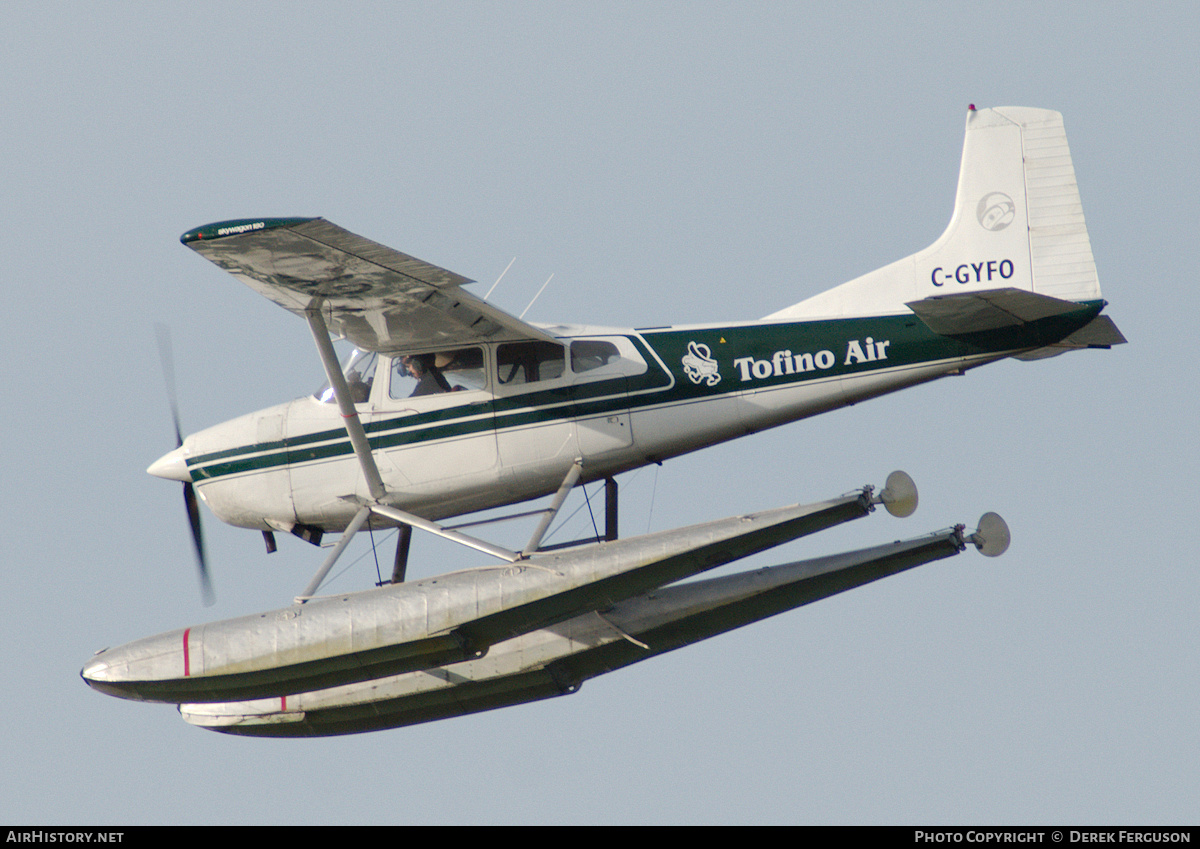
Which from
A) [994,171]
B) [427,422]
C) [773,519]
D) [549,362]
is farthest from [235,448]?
[994,171]

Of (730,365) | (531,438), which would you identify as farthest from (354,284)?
(730,365)

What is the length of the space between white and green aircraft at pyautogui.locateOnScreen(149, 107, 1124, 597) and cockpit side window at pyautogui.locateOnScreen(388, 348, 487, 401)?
0.01m

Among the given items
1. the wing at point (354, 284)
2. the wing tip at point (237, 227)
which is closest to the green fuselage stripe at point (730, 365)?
the wing at point (354, 284)

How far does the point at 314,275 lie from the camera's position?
14.2m

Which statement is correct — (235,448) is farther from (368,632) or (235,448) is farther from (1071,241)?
(1071,241)

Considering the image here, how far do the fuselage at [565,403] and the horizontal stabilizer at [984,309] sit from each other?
0.60 ft

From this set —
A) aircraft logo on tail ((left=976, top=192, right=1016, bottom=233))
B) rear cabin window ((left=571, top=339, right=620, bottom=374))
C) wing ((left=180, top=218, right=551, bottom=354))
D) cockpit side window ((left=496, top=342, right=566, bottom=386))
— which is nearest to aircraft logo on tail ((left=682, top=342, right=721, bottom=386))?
rear cabin window ((left=571, top=339, right=620, bottom=374))

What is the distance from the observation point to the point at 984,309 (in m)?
14.1

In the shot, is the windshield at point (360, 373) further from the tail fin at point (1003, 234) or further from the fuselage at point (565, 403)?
the tail fin at point (1003, 234)

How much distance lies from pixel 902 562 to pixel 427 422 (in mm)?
5032

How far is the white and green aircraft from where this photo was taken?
47.5 ft
